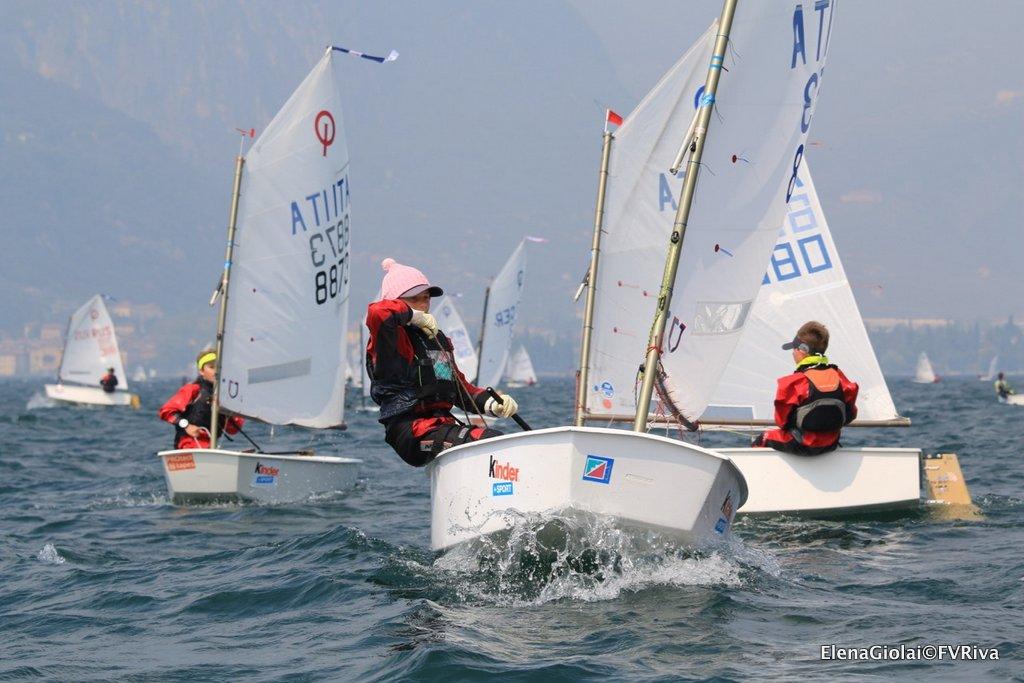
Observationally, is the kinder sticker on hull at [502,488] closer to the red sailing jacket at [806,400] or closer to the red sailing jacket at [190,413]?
the red sailing jacket at [806,400]

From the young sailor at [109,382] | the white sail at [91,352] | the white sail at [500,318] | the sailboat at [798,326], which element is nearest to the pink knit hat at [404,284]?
the sailboat at [798,326]

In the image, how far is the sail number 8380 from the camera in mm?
14688

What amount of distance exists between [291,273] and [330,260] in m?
0.60

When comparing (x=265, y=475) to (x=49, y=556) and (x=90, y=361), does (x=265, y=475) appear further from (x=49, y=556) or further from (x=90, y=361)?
(x=90, y=361)

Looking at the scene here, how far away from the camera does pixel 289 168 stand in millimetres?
14508

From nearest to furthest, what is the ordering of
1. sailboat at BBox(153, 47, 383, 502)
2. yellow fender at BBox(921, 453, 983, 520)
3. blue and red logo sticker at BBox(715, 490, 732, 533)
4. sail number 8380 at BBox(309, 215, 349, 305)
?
blue and red logo sticker at BBox(715, 490, 732, 533)
yellow fender at BBox(921, 453, 983, 520)
sailboat at BBox(153, 47, 383, 502)
sail number 8380 at BBox(309, 215, 349, 305)

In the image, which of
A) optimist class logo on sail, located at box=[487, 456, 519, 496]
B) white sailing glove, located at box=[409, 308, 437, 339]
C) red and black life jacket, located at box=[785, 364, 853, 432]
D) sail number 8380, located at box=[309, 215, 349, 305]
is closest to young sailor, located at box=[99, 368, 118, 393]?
sail number 8380, located at box=[309, 215, 349, 305]

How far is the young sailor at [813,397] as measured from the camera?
31.5 feet

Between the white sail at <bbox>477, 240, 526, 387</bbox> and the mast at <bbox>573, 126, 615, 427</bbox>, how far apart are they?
23.9 m

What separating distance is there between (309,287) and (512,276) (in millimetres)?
22123

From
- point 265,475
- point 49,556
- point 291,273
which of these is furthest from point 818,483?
point 291,273

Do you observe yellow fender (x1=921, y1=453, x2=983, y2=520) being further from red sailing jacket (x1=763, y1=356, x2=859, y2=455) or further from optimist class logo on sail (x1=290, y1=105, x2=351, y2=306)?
optimist class logo on sail (x1=290, y1=105, x2=351, y2=306)

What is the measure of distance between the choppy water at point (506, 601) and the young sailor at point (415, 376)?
0.73 meters

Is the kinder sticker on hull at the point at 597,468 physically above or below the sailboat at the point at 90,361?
below
